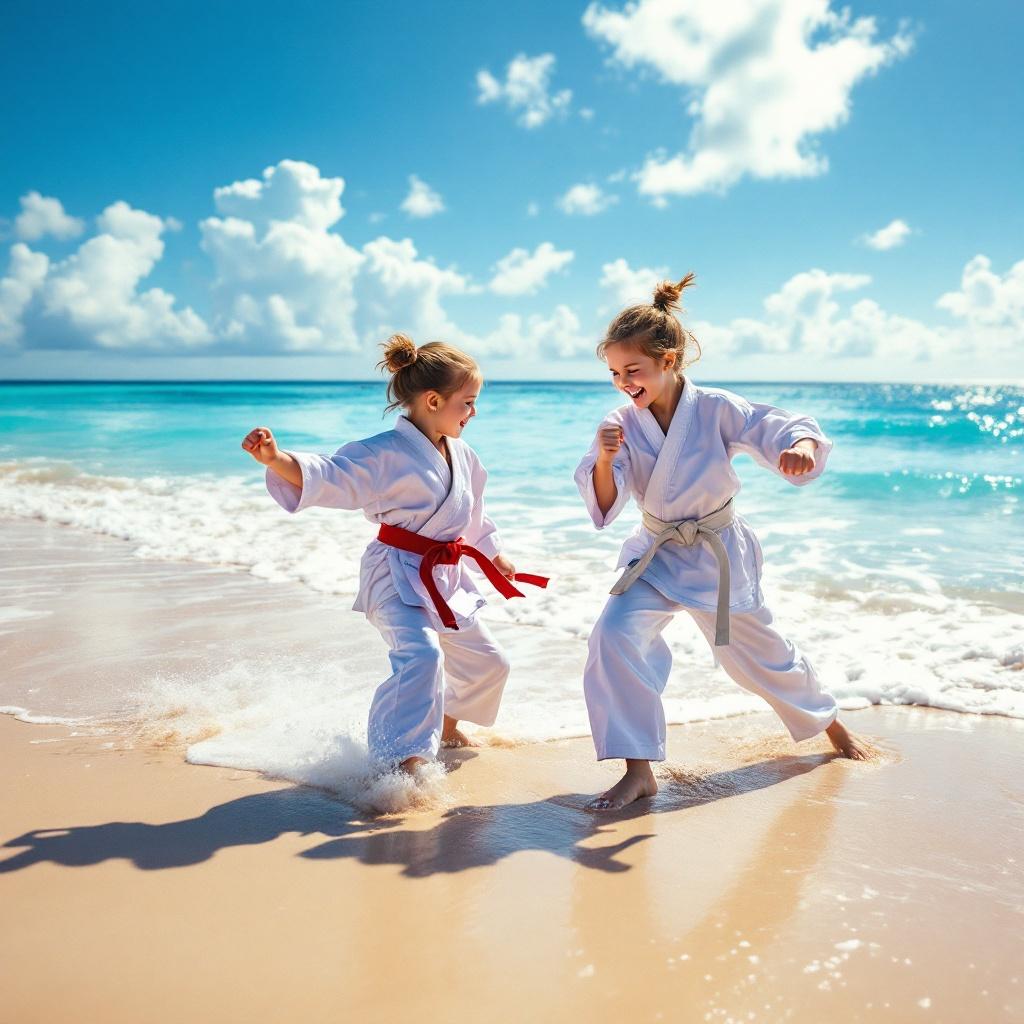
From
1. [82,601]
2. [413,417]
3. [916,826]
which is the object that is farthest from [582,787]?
[82,601]

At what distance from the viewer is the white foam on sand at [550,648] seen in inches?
140

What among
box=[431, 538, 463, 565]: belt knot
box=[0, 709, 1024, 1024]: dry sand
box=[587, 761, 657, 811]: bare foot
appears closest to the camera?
box=[0, 709, 1024, 1024]: dry sand

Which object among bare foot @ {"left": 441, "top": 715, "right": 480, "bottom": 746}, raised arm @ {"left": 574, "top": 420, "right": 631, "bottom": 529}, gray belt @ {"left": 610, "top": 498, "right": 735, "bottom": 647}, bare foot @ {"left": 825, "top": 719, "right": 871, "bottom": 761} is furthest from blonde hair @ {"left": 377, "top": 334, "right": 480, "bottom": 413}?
bare foot @ {"left": 825, "top": 719, "right": 871, "bottom": 761}

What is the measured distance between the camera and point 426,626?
10.5ft

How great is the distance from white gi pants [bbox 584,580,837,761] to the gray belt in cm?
5

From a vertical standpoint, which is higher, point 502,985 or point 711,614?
point 711,614

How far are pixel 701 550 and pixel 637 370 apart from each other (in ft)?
2.26

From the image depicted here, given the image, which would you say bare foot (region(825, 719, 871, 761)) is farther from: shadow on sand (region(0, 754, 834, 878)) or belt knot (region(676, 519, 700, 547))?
belt knot (region(676, 519, 700, 547))

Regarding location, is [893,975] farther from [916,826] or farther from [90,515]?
[90,515]

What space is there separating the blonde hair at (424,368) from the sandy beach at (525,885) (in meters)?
1.38

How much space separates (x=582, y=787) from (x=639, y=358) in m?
1.51

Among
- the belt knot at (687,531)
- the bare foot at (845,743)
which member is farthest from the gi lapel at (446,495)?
the bare foot at (845,743)

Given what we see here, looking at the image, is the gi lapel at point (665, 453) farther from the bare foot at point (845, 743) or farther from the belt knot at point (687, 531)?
the bare foot at point (845, 743)

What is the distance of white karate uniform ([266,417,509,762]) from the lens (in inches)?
119
